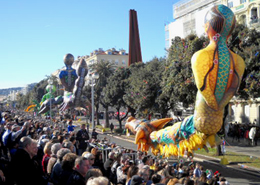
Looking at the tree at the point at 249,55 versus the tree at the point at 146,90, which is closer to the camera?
the tree at the point at 249,55

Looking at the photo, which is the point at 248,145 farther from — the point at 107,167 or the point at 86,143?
the point at 107,167

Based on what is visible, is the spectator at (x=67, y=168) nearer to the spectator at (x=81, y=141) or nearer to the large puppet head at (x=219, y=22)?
the spectator at (x=81, y=141)

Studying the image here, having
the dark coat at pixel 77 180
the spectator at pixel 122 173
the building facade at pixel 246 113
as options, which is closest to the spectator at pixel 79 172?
the dark coat at pixel 77 180

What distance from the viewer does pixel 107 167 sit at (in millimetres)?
7531

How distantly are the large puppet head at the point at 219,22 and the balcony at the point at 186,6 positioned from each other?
108ft

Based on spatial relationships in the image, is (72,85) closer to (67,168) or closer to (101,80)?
(101,80)

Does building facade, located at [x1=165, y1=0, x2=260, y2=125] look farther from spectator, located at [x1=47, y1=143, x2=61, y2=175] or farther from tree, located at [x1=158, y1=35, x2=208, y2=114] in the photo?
spectator, located at [x1=47, y1=143, x2=61, y2=175]

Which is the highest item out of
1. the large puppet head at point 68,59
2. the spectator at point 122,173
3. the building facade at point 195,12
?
the building facade at point 195,12

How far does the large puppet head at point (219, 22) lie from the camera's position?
1038 centimetres

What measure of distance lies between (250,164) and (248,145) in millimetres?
7957

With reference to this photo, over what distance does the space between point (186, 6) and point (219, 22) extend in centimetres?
3879

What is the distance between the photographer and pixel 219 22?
34.0 feet

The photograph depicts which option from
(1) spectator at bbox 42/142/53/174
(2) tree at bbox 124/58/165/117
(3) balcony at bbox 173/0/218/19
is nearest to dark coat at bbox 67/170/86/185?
(1) spectator at bbox 42/142/53/174

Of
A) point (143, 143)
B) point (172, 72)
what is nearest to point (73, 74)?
point (172, 72)
